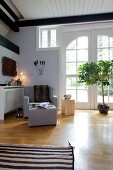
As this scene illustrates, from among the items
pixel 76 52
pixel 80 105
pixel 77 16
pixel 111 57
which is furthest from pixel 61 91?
pixel 77 16

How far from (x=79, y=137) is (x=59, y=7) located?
12.0ft

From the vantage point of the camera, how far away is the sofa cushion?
16.4ft

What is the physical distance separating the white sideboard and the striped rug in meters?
1.95

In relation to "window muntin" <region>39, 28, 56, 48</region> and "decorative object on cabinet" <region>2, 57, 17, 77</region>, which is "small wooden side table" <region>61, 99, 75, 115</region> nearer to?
"decorative object on cabinet" <region>2, 57, 17, 77</region>

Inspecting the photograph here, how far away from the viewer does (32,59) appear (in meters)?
5.95

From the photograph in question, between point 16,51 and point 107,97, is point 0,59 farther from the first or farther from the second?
point 107,97

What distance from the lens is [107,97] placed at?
573cm

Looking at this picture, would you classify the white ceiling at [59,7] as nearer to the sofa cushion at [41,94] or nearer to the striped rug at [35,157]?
the sofa cushion at [41,94]

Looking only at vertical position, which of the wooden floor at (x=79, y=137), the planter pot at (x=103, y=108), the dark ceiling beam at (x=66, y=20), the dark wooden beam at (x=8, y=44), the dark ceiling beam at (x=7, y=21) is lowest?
the wooden floor at (x=79, y=137)

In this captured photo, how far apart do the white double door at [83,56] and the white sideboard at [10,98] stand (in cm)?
154

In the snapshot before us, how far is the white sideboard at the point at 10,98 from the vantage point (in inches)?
168

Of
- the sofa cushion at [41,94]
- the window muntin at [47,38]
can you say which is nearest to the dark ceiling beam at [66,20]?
the window muntin at [47,38]

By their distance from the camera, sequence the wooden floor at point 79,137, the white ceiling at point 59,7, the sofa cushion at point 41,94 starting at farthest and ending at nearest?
the sofa cushion at point 41,94 → the white ceiling at point 59,7 → the wooden floor at point 79,137

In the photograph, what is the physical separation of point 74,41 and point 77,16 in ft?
2.88
